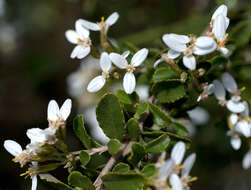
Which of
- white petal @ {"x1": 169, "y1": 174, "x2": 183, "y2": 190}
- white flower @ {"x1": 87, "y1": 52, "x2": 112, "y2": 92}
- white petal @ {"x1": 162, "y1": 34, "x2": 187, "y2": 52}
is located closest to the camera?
white petal @ {"x1": 169, "y1": 174, "x2": 183, "y2": 190}

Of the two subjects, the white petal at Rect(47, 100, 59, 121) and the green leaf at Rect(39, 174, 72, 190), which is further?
the white petal at Rect(47, 100, 59, 121)

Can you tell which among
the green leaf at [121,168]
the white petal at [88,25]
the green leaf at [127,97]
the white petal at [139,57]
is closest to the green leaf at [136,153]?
the green leaf at [121,168]

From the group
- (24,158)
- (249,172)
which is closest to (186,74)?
(24,158)

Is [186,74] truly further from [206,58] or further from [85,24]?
[85,24]

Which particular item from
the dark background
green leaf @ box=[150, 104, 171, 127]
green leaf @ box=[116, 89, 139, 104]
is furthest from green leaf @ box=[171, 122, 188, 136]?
the dark background

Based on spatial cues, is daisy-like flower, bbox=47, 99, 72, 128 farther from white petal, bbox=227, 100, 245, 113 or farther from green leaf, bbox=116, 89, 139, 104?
white petal, bbox=227, 100, 245, 113

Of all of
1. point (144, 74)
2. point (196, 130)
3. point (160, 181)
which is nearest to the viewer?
point (160, 181)
